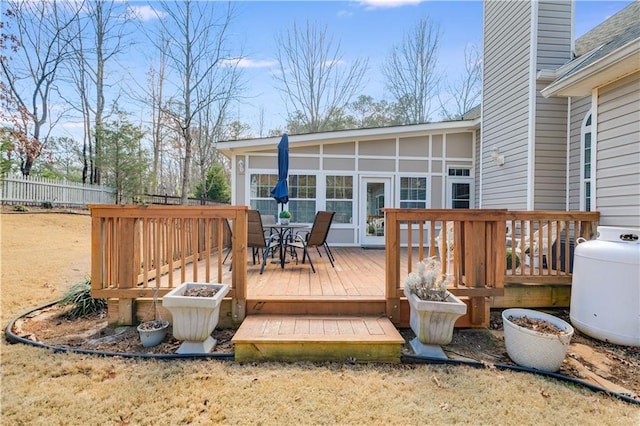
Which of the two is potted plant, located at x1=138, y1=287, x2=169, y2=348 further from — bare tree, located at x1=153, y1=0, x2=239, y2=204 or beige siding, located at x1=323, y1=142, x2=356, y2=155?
bare tree, located at x1=153, y1=0, x2=239, y2=204

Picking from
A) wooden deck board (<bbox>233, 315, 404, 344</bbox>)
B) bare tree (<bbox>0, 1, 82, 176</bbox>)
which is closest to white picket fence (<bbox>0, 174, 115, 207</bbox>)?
bare tree (<bbox>0, 1, 82, 176</bbox>)

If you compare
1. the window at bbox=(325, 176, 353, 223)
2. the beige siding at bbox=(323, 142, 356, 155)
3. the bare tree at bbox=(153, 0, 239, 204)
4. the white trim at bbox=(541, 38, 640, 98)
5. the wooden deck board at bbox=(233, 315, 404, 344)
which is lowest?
the wooden deck board at bbox=(233, 315, 404, 344)

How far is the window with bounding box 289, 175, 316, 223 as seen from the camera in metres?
6.83

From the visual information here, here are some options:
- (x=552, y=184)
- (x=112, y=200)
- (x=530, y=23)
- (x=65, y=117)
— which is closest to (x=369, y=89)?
(x=530, y=23)

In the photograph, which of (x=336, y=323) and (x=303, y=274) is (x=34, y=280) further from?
(x=336, y=323)

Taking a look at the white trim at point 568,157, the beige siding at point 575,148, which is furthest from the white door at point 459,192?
the beige siding at point 575,148

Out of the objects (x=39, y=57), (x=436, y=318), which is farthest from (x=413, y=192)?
(x=39, y=57)

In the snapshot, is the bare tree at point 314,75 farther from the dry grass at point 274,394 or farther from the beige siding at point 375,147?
the dry grass at point 274,394

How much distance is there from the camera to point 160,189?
19.5 metres

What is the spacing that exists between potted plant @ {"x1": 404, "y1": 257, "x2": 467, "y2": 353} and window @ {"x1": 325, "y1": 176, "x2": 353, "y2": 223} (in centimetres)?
436

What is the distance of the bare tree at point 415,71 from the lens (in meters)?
14.1

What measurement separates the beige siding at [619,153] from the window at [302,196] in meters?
4.78

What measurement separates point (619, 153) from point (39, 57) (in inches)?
Result: 696

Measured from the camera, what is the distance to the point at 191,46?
9430mm
